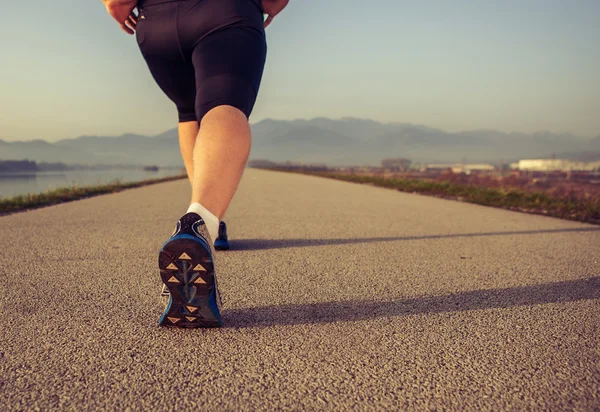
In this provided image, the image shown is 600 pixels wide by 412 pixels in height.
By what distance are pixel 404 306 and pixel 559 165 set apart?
12409 centimetres

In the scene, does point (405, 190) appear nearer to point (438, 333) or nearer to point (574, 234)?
point (574, 234)

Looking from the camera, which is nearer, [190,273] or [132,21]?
[190,273]

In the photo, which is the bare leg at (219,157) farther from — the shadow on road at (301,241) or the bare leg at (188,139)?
the shadow on road at (301,241)

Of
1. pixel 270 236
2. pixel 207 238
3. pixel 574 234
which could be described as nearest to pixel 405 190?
pixel 574 234

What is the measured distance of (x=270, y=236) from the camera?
3.59 metres

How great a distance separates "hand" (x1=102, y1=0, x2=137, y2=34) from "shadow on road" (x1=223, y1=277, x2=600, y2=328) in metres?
Result: 1.35

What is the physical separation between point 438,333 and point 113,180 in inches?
599

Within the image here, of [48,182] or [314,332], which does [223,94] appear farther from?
[48,182]

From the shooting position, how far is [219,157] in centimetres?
152

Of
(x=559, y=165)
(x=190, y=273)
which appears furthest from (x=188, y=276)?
(x=559, y=165)

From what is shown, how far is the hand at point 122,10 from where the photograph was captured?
1749 millimetres

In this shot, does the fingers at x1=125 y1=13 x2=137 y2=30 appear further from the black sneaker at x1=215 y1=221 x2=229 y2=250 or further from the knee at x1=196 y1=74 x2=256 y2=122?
the black sneaker at x1=215 y1=221 x2=229 y2=250

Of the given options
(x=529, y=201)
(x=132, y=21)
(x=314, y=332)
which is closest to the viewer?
(x=314, y=332)

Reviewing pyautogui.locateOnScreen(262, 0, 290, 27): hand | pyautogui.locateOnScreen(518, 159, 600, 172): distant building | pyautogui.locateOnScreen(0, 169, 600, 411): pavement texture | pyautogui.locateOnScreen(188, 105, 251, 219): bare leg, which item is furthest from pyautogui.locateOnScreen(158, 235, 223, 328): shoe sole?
pyautogui.locateOnScreen(518, 159, 600, 172): distant building
